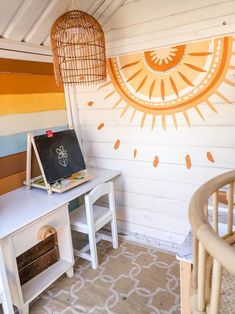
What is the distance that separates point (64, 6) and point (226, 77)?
123 cm

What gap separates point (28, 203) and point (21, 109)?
0.75m

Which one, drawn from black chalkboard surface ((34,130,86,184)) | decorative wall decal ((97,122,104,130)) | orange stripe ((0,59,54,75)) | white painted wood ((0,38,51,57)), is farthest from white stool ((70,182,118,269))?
white painted wood ((0,38,51,57))

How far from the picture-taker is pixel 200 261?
2.15 ft

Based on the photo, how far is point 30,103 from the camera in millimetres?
2078

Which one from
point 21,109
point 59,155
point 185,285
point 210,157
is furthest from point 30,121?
point 185,285

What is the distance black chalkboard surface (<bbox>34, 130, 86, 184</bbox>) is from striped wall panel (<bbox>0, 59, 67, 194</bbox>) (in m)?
0.23

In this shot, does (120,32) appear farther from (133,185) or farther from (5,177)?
(5,177)

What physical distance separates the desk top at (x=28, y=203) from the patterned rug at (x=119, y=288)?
624 millimetres

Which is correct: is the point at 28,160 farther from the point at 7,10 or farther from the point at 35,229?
the point at 7,10

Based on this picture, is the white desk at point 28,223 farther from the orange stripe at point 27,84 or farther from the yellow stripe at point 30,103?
the orange stripe at point 27,84

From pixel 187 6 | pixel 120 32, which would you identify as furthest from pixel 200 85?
pixel 120 32

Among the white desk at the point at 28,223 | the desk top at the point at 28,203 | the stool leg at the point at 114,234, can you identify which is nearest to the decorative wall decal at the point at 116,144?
the desk top at the point at 28,203

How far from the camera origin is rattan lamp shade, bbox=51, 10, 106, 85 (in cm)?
175

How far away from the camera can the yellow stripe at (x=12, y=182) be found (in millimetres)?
1903
